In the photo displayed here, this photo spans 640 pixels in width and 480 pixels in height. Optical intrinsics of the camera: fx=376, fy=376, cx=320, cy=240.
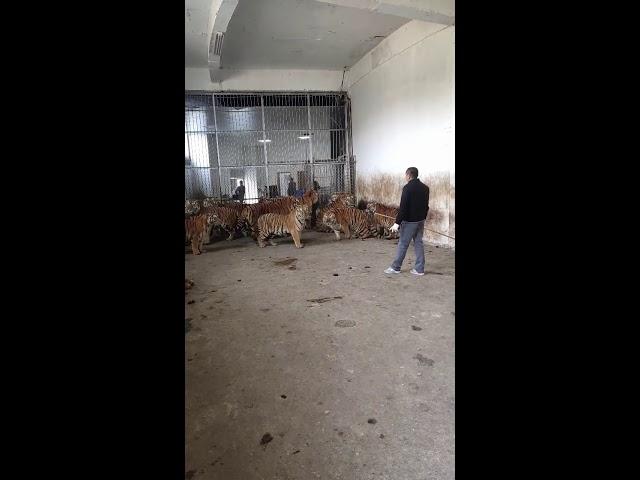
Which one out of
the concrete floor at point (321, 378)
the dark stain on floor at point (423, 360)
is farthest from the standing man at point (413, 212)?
the dark stain on floor at point (423, 360)

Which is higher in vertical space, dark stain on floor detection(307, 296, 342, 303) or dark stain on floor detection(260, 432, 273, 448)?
dark stain on floor detection(307, 296, 342, 303)

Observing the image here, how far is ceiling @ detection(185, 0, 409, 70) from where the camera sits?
7340 mm

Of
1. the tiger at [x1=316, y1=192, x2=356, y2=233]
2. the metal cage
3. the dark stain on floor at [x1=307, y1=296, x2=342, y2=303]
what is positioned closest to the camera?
the dark stain on floor at [x1=307, y1=296, x2=342, y2=303]

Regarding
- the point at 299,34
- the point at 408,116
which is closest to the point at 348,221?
the point at 408,116

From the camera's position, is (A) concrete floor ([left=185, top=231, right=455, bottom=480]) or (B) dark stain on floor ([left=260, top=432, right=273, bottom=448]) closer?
(A) concrete floor ([left=185, top=231, right=455, bottom=480])

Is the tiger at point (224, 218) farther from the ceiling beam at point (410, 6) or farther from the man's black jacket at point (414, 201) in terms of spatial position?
the ceiling beam at point (410, 6)

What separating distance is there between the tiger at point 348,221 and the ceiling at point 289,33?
4.02 m

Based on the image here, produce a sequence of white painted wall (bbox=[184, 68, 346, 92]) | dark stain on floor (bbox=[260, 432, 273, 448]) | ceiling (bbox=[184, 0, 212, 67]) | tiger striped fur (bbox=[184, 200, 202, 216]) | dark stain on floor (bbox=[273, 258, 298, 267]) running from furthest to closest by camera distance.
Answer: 1. white painted wall (bbox=[184, 68, 346, 92])
2. tiger striped fur (bbox=[184, 200, 202, 216])
3. ceiling (bbox=[184, 0, 212, 67])
4. dark stain on floor (bbox=[273, 258, 298, 267])
5. dark stain on floor (bbox=[260, 432, 273, 448])

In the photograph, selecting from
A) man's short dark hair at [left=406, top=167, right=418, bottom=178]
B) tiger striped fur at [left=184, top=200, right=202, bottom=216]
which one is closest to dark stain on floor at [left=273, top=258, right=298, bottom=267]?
man's short dark hair at [left=406, top=167, right=418, bottom=178]

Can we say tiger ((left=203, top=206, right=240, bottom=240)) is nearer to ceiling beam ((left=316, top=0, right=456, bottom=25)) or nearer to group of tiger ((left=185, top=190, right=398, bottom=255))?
group of tiger ((left=185, top=190, right=398, bottom=255))

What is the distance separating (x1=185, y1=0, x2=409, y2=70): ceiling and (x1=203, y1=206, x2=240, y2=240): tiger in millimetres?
3674
